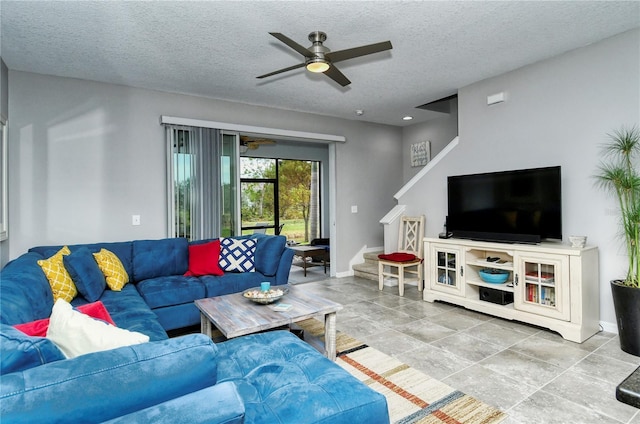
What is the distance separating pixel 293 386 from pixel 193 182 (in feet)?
11.2

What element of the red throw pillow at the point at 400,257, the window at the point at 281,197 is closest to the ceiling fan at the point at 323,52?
the red throw pillow at the point at 400,257

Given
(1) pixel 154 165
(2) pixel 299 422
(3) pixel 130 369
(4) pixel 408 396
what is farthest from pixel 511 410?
(1) pixel 154 165

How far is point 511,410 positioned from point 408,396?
0.58 meters

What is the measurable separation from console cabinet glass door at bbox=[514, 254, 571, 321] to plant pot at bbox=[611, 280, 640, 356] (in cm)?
34

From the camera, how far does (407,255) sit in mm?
4785

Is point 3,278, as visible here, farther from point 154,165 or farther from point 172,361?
point 154,165

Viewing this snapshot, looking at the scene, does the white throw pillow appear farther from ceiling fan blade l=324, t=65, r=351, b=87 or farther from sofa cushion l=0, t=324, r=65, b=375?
ceiling fan blade l=324, t=65, r=351, b=87

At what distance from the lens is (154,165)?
4.12 meters

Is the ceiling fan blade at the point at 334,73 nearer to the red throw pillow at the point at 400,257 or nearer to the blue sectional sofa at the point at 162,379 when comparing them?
the blue sectional sofa at the point at 162,379

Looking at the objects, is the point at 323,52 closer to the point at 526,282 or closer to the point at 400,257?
the point at 526,282

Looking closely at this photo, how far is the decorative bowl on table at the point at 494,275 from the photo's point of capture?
11.5 ft

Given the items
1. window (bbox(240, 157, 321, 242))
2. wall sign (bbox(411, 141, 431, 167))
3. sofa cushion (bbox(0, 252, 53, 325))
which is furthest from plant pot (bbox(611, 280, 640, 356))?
window (bbox(240, 157, 321, 242))

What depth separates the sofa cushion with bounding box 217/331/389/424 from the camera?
126 centimetres

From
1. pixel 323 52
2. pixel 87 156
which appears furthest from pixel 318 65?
pixel 87 156
